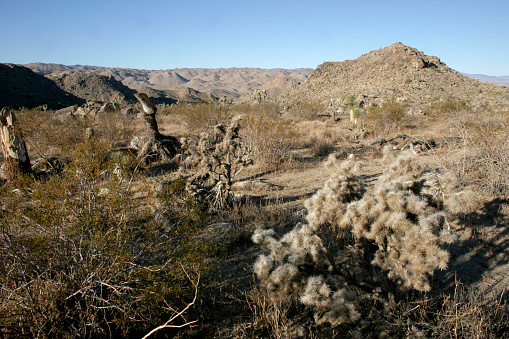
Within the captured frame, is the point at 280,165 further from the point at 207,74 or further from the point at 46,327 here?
the point at 207,74

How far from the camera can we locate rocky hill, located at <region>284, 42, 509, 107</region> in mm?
34406

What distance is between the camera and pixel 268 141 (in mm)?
9531

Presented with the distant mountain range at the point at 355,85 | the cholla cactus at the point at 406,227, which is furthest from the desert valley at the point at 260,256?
the distant mountain range at the point at 355,85

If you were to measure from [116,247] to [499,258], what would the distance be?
4.71 m

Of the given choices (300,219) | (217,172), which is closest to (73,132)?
(217,172)

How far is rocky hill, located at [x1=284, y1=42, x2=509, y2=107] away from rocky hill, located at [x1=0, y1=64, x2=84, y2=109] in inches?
1562

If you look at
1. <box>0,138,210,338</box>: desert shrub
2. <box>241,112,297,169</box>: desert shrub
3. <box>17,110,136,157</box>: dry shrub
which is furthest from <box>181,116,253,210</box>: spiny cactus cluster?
<box>17,110,136,157</box>: dry shrub

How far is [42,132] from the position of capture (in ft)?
36.1

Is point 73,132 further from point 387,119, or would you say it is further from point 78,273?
point 387,119

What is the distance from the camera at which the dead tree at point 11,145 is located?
8.19m

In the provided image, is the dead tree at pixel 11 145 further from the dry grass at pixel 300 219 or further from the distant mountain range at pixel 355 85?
the distant mountain range at pixel 355 85

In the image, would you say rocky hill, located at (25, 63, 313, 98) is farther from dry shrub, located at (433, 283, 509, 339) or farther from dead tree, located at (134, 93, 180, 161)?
dry shrub, located at (433, 283, 509, 339)

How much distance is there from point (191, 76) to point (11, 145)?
527 feet

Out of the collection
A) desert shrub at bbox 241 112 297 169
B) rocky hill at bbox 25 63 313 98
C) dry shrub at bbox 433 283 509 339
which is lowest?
dry shrub at bbox 433 283 509 339
